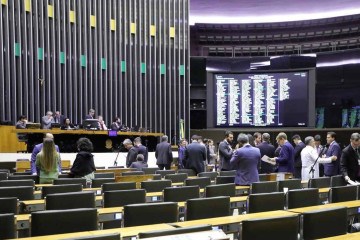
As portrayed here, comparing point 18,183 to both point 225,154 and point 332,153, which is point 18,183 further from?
point 332,153

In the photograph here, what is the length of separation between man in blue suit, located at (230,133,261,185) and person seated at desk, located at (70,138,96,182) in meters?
1.98

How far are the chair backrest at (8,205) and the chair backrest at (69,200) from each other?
0.96ft

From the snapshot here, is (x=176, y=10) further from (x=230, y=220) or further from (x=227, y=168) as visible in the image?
(x=230, y=220)

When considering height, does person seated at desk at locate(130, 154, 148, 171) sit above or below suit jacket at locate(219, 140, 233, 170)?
Result: below

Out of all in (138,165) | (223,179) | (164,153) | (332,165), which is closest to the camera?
(223,179)

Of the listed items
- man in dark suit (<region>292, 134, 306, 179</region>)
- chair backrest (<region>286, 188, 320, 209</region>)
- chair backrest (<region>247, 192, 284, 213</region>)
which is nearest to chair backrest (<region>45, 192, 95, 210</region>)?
chair backrest (<region>247, 192, 284, 213</region>)

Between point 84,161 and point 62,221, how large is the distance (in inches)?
109

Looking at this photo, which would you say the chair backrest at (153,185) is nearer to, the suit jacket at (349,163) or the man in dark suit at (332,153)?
the suit jacket at (349,163)

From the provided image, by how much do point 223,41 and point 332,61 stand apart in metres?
4.53

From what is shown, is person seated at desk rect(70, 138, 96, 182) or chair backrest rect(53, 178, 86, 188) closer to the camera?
chair backrest rect(53, 178, 86, 188)

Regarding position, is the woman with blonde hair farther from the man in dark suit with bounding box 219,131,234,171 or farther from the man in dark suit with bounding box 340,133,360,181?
the man in dark suit with bounding box 340,133,360,181

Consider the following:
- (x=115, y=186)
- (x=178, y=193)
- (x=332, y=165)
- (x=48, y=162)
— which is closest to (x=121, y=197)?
(x=178, y=193)

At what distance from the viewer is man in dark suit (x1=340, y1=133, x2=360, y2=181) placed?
5676 mm

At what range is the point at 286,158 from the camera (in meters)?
7.14
